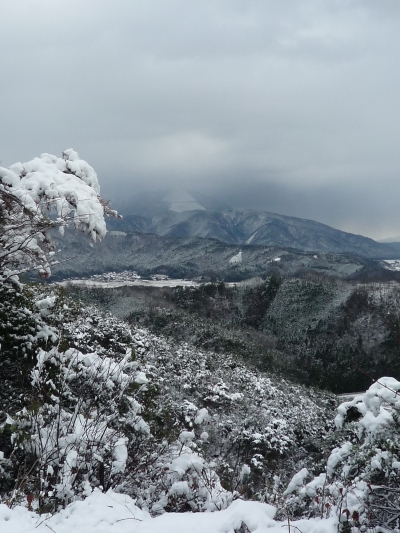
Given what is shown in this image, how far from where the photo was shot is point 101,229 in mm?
5547

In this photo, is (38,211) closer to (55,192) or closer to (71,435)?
(55,192)

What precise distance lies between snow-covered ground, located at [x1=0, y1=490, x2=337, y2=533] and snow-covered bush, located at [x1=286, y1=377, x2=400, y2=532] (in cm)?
31

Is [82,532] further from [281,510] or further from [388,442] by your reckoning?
[388,442]

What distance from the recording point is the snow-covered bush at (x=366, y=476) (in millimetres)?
2936

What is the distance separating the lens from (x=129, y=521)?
270cm

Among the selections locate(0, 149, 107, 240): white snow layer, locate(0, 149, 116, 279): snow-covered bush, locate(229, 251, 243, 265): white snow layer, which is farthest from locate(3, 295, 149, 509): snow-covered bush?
locate(229, 251, 243, 265): white snow layer

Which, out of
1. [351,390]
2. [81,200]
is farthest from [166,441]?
[351,390]

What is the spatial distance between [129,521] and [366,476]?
2.26m

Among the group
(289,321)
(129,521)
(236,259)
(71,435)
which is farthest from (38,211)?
(236,259)

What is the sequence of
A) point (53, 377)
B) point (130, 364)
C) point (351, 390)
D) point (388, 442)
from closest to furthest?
point (388, 442) → point (53, 377) → point (130, 364) → point (351, 390)

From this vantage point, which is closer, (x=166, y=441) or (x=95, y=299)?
(x=166, y=441)

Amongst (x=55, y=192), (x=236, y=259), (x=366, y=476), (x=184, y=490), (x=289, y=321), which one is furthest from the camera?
(x=236, y=259)

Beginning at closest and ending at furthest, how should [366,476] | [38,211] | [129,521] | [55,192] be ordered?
[129,521], [366,476], [38,211], [55,192]

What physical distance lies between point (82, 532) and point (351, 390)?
92.8 feet
